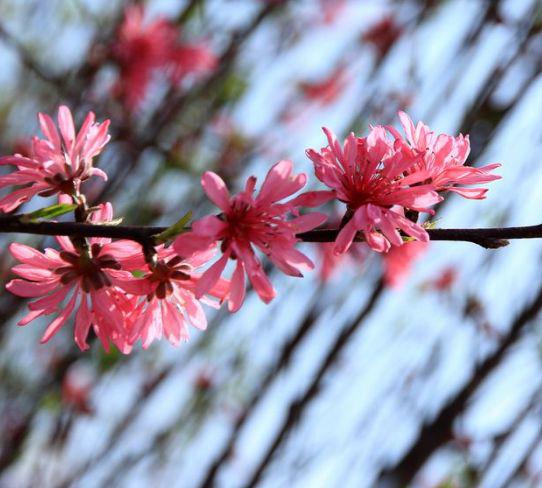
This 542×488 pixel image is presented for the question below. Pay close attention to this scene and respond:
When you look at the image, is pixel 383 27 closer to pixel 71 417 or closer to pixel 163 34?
pixel 163 34

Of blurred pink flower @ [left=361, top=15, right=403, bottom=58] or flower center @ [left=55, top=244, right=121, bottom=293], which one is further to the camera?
blurred pink flower @ [left=361, top=15, right=403, bottom=58]

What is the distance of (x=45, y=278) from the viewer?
1.12 metres

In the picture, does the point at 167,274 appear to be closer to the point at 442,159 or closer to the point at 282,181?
the point at 282,181

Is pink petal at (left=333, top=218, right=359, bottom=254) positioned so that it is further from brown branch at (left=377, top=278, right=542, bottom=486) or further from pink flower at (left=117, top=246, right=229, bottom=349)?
brown branch at (left=377, top=278, right=542, bottom=486)

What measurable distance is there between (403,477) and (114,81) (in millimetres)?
2307

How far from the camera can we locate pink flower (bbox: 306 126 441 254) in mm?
995

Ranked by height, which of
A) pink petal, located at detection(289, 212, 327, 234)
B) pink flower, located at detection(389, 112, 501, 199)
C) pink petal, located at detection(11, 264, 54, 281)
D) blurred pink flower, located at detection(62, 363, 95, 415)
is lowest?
blurred pink flower, located at detection(62, 363, 95, 415)

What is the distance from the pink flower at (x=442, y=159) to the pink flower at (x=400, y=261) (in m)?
1.26

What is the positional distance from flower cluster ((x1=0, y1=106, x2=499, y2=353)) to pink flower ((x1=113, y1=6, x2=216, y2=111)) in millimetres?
2081

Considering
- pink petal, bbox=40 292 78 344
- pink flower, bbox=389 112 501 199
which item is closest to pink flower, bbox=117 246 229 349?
pink petal, bbox=40 292 78 344

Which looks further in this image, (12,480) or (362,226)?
(12,480)

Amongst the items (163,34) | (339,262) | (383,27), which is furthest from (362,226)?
(383,27)

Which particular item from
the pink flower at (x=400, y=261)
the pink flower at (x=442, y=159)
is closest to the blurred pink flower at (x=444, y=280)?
the pink flower at (x=400, y=261)

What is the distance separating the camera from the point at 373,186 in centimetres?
107
